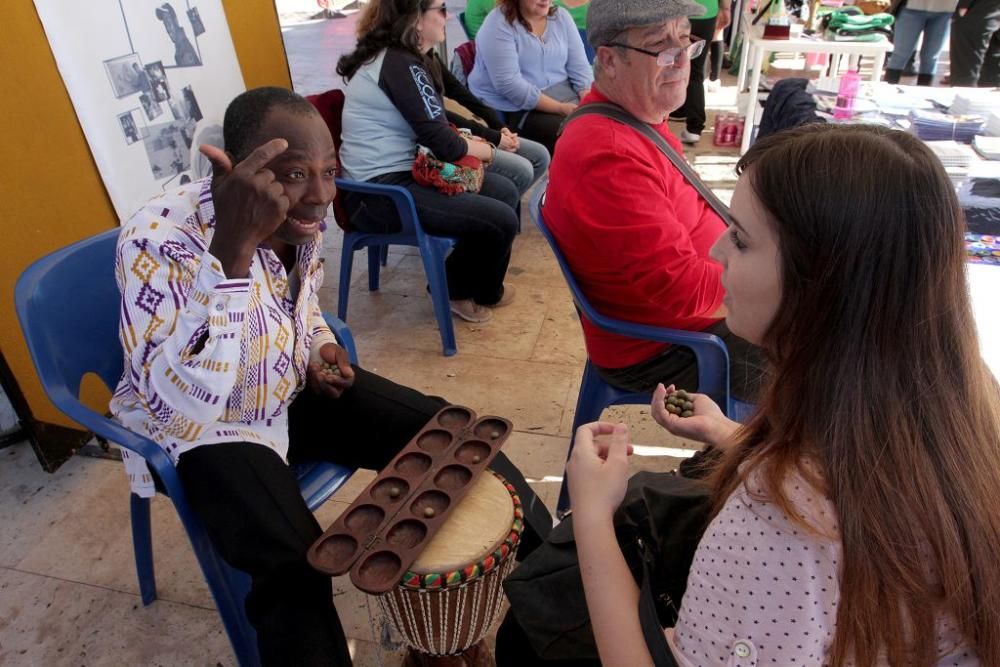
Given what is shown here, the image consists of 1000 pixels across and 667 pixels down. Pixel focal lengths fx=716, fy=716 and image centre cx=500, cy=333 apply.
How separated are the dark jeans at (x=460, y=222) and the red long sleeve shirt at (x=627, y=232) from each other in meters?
1.12

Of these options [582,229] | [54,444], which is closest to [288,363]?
[582,229]

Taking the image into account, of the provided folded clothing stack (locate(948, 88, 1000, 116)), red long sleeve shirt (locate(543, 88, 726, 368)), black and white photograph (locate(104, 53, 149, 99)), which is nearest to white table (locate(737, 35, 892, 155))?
folded clothing stack (locate(948, 88, 1000, 116))

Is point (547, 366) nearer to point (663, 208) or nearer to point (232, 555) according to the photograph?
point (663, 208)

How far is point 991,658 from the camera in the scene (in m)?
0.85

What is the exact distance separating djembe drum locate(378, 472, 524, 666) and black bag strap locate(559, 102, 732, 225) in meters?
1.04

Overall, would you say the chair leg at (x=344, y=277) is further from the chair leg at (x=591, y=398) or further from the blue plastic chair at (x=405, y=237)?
the chair leg at (x=591, y=398)

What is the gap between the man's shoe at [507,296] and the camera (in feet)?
11.5

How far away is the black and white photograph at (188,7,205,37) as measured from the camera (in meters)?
2.78

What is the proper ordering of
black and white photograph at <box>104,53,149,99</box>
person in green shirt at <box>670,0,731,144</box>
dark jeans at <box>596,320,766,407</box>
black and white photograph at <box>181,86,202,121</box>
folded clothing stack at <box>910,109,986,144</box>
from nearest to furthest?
1. dark jeans at <box>596,320,766,407</box>
2. black and white photograph at <box>104,53,149,99</box>
3. folded clothing stack at <box>910,109,986,144</box>
4. black and white photograph at <box>181,86,202,121</box>
5. person in green shirt at <box>670,0,731,144</box>

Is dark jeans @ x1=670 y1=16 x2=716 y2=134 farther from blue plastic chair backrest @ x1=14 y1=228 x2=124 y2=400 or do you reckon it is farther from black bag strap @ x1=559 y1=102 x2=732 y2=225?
blue plastic chair backrest @ x1=14 y1=228 x2=124 y2=400

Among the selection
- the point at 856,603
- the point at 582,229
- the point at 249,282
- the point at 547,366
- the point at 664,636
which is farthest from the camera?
the point at 547,366

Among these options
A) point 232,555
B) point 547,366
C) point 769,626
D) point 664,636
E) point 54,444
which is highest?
point 769,626

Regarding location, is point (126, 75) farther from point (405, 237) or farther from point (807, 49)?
point (807, 49)

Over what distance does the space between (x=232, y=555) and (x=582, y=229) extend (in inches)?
43.8
